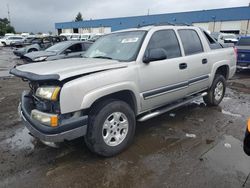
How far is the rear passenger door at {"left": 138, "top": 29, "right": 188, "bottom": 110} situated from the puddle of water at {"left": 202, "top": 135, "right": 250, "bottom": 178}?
1156 mm

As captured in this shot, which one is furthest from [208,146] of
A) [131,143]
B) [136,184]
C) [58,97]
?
[58,97]

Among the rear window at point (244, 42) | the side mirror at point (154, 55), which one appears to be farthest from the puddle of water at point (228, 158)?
the rear window at point (244, 42)

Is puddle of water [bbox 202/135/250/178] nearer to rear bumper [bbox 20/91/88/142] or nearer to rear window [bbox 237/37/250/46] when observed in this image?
rear bumper [bbox 20/91/88/142]

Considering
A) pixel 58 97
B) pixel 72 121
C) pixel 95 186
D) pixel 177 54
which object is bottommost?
pixel 95 186

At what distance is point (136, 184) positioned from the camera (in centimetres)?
274

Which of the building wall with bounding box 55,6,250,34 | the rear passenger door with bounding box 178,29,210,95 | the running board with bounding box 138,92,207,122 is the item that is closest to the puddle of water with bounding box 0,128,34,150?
the running board with bounding box 138,92,207,122

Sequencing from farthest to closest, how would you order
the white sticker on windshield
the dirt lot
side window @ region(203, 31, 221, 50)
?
side window @ region(203, 31, 221, 50) → the white sticker on windshield → the dirt lot

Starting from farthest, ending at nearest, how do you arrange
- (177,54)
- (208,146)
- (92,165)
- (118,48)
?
(177,54) < (118,48) < (208,146) < (92,165)

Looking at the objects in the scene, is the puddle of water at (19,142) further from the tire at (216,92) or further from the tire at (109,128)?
the tire at (216,92)

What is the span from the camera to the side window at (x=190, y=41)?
445cm

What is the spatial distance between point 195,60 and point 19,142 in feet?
12.0

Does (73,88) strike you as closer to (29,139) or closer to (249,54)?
(29,139)

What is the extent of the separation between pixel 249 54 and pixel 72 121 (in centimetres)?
977

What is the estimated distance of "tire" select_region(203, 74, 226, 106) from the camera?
17.9ft
